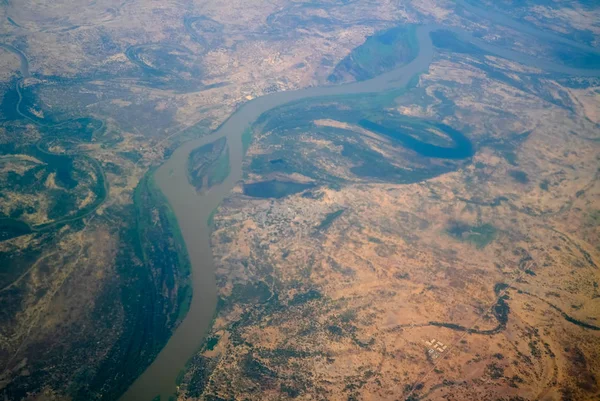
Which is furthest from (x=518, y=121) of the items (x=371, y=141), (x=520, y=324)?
(x=520, y=324)

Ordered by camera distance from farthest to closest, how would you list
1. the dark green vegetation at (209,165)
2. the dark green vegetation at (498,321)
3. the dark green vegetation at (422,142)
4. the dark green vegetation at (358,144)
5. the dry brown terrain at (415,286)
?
the dark green vegetation at (422,142) < the dark green vegetation at (358,144) < the dark green vegetation at (209,165) < the dark green vegetation at (498,321) < the dry brown terrain at (415,286)

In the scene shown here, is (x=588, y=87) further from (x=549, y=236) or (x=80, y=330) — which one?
(x=80, y=330)

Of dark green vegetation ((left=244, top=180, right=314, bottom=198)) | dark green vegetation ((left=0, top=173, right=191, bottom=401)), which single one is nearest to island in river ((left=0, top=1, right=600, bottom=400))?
dark green vegetation ((left=0, top=173, right=191, bottom=401))

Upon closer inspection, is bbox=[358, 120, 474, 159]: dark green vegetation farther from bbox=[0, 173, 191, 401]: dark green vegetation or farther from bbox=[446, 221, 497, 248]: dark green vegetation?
bbox=[0, 173, 191, 401]: dark green vegetation

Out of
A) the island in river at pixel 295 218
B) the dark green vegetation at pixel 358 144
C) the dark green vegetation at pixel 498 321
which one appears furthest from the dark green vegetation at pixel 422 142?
the dark green vegetation at pixel 498 321

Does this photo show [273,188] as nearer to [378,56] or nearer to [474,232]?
[474,232]

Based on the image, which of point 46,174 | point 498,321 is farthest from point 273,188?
point 498,321

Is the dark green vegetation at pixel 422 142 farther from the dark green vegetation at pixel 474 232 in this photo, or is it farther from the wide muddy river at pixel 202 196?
the dark green vegetation at pixel 474 232
